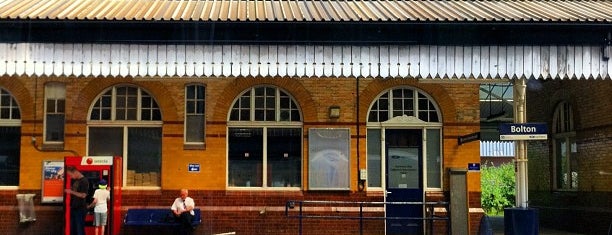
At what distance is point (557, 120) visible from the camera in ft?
61.1

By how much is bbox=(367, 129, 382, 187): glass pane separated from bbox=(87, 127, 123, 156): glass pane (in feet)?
16.9

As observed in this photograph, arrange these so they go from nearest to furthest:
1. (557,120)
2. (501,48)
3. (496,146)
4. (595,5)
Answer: (501,48), (595,5), (557,120), (496,146)

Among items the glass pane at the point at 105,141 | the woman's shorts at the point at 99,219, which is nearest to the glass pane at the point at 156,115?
the glass pane at the point at 105,141

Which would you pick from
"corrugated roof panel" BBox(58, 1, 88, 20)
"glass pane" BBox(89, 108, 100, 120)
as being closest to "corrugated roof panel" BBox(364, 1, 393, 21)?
"corrugated roof panel" BBox(58, 1, 88, 20)

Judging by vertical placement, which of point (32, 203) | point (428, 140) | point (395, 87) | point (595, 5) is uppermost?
point (595, 5)

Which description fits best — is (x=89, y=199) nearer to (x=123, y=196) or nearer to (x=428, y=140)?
(x=123, y=196)

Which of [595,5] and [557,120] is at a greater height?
[595,5]

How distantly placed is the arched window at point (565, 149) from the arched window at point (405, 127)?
3805 mm

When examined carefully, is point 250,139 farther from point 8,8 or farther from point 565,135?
point 565,135

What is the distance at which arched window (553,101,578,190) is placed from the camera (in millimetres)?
17766

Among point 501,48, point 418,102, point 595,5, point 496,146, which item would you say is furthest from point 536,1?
point 496,146

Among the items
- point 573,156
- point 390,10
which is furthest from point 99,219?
point 573,156

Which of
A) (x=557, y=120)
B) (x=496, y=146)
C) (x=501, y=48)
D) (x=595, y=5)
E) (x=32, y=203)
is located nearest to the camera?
(x=501, y=48)

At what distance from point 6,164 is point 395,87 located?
26.8ft
